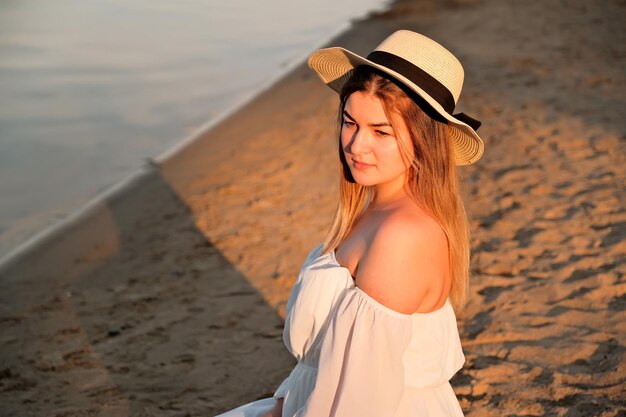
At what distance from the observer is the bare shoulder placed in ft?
7.86

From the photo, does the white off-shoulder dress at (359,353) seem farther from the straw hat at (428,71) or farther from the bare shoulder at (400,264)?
the straw hat at (428,71)

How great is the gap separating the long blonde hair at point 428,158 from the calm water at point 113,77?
5266 mm

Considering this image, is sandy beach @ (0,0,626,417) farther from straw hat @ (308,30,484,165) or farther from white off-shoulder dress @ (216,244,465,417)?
straw hat @ (308,30,484,165)

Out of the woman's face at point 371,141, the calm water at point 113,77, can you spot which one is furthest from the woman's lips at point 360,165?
the calm water at point 113,77

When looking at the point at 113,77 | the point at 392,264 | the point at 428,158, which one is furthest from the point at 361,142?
the point at 113,77

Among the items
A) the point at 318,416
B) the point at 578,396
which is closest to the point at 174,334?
the point at 578,396

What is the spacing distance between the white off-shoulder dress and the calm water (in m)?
5.11

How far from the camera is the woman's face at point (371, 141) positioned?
8.51ft

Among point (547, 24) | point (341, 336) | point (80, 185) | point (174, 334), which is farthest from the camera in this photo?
point (547, 24)

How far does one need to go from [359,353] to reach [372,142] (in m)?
0.65

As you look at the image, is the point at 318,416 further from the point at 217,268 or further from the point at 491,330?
the point at 217,268

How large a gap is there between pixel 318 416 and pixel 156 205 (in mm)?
5514

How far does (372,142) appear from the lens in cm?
262

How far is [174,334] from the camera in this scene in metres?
5.33
